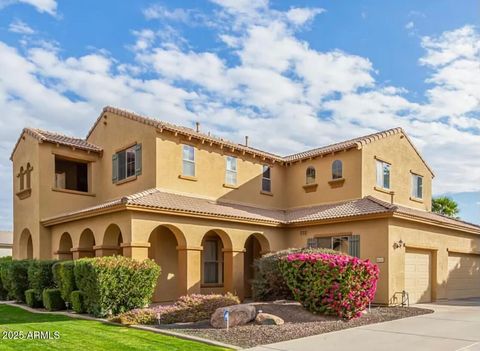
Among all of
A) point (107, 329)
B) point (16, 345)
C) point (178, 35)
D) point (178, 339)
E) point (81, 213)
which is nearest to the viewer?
point (16, 345)

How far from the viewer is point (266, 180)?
23.8 m

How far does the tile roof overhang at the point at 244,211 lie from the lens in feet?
55.0

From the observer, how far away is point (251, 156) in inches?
904

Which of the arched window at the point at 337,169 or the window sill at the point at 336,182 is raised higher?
the arched window at the point at 337,169

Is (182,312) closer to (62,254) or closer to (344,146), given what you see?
(62,254)

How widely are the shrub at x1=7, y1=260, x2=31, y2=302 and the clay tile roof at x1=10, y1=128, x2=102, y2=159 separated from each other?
5.77 metres

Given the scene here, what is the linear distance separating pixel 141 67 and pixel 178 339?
9.15 metres

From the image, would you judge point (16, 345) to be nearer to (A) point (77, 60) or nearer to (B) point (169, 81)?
(A) point (77, 60)

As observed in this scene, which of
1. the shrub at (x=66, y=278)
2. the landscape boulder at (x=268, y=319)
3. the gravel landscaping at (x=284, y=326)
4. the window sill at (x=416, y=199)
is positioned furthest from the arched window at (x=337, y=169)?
the shrub at (x=66, y=278)

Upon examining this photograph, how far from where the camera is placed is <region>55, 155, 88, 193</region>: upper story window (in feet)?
76.5

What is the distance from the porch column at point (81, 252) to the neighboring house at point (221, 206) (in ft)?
0.19

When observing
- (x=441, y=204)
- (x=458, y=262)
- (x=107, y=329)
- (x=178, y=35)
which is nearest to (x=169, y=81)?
(x=178, y=35)

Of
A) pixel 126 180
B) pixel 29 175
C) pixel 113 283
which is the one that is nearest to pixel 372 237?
pixel 113 283

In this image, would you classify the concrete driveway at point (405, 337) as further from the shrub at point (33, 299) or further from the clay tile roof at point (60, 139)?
the clay tile roof at point (60, 139)
